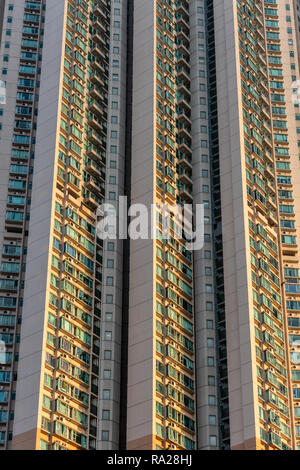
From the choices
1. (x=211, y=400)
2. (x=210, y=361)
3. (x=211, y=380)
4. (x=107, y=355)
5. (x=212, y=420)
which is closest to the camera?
(x=212, y=420)

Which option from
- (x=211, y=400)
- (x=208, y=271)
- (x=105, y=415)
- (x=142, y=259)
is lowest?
(x=105, y=415)

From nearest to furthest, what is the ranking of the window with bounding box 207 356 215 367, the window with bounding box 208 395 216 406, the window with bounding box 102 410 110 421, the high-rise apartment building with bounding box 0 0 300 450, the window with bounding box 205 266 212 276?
1. the high-rise apartment building with bounding box 0 0 300 450
2. the window with bounding box 102 410 110 421
3. the window with bounding box 208 395 216 406
4. the window with bounding box 207 356 215 367
5. the window with bounding box 205 266 212 276

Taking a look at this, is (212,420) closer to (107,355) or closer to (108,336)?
(107,355)

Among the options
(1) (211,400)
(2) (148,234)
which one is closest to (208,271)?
(2) (148,234)

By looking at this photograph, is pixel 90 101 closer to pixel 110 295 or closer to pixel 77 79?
pixel 77 79

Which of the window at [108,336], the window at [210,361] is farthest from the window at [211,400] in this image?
the window at [108,336]

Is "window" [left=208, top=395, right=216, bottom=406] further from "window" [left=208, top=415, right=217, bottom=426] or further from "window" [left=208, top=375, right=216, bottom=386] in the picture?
"window" [left=208, top=375, right=216, bottom=386]

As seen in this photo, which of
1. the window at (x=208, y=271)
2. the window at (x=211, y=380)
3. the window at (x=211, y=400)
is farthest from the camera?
the window at (x=208, y=271)

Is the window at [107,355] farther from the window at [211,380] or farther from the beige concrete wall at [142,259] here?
the window at [211,380]

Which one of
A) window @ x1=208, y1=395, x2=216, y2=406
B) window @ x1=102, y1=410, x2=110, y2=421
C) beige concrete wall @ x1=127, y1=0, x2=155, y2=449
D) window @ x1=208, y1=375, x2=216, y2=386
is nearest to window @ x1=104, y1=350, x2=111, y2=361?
beige concrete wall @ x1=127, y1=0, x2=155, y2=449
